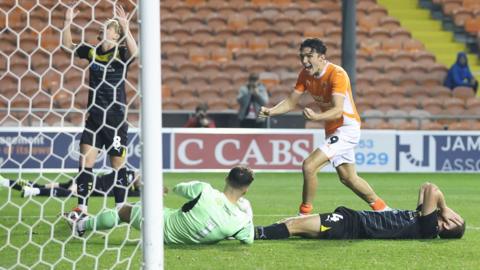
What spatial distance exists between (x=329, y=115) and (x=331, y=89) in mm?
335

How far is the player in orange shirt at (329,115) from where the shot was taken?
9.76 meters

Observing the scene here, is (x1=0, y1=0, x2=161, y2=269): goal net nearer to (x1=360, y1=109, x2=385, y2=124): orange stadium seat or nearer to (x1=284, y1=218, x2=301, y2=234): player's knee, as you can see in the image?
(x1=284, y1=218, x2=301, y2=234): player's knee

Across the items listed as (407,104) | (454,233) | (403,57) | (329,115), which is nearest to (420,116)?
(407,104)

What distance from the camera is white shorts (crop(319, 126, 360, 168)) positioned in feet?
32.6

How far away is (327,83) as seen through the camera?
9867mm

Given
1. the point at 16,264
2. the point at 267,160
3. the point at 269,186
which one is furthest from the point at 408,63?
the point at 16,264

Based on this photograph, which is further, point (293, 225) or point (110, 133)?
point (110, 133)

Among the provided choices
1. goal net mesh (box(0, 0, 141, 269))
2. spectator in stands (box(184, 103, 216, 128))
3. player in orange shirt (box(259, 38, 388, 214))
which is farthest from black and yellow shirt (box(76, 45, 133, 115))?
spectator in stands (box(184, 103, 216, 128))

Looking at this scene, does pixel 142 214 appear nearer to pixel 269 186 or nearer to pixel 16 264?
pixel 16 264

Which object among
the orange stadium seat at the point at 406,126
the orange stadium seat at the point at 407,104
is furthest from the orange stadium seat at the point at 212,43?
the orange stadium seat at the point at 406,126

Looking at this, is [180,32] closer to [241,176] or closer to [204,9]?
[204,9]

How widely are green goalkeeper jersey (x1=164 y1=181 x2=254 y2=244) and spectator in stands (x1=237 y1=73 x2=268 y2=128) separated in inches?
440

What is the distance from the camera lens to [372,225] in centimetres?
870

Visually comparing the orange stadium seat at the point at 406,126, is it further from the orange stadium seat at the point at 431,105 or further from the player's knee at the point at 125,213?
the player's knee at the point at 125,213
